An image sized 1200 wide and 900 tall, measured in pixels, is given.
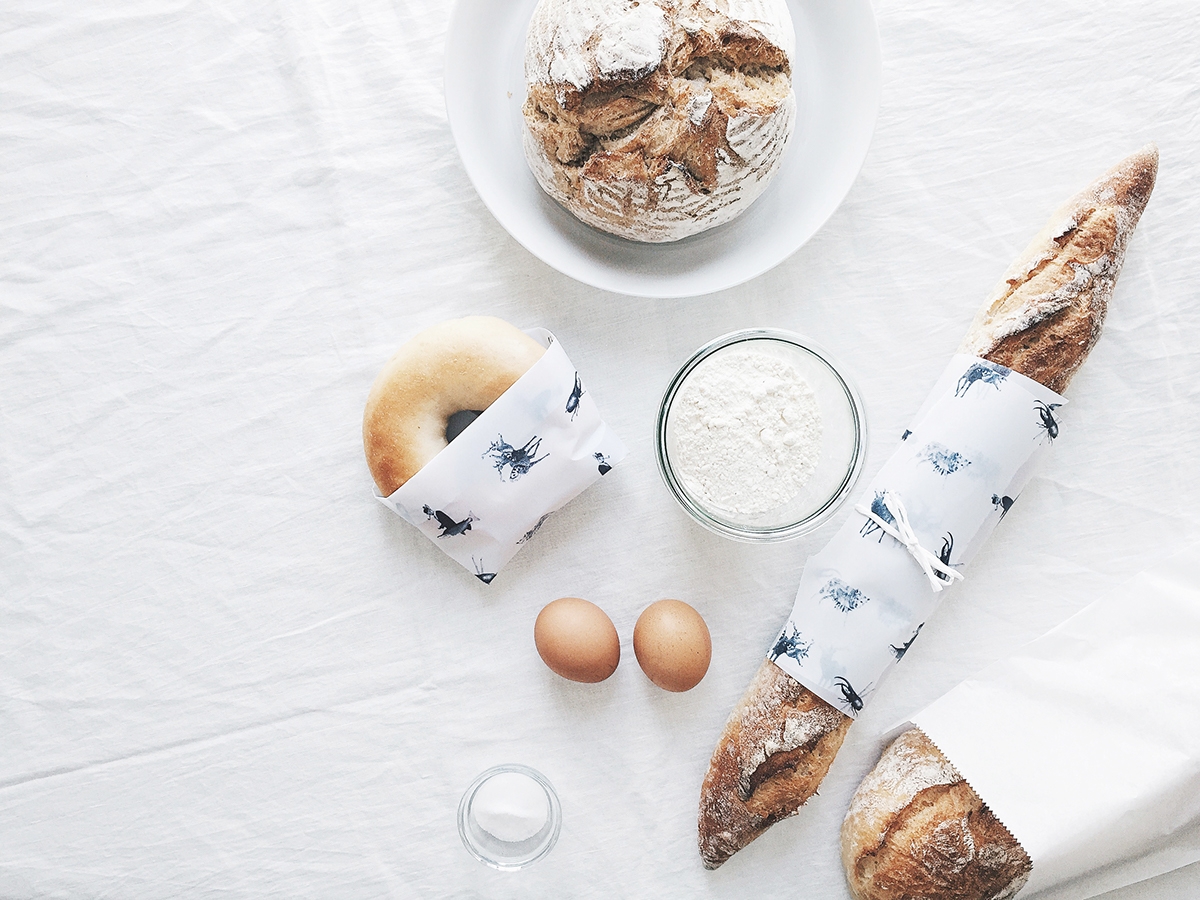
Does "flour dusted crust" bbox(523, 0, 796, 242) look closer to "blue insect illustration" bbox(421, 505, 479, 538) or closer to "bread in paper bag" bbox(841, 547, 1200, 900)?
"blue insect illustration" bbox(421, 505, 479, 538)

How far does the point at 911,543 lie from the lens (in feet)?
3.36

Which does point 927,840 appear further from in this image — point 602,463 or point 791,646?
point 602,463

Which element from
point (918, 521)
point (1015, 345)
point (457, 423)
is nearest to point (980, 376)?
point (1015, 345)

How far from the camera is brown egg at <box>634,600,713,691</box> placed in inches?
42.4

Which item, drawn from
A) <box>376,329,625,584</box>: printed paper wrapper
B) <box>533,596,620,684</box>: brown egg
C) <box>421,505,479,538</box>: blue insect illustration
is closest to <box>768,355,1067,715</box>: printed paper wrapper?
<box>533,596,620,684</box>: brown egg

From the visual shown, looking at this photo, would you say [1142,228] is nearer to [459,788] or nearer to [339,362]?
[339,362]

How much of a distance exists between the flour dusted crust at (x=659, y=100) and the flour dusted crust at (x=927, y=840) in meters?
0.78

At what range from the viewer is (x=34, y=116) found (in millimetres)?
1172

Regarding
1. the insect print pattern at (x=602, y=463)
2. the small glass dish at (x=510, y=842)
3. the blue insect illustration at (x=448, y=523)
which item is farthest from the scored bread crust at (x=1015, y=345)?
the blue insect illustration at (x=448, y=523)

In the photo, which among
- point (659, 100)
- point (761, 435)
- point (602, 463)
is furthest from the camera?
point (602, 463)

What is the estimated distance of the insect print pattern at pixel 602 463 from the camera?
1.11m

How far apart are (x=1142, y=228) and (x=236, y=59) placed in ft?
4.29

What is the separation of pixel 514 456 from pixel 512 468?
16mm

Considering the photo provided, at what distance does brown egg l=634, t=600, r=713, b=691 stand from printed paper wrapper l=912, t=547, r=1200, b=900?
0.32 meters
